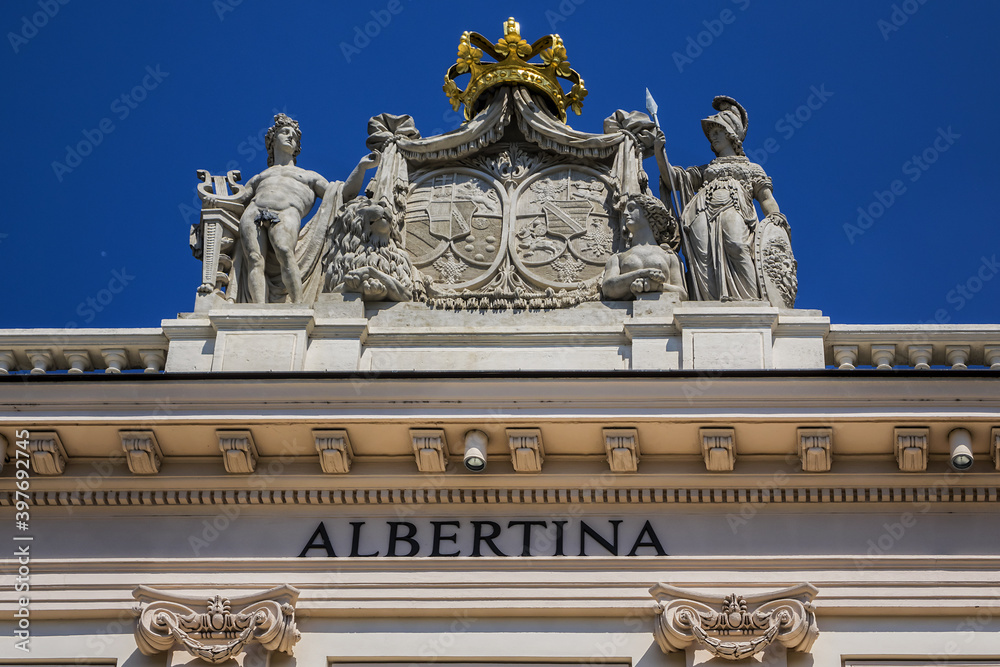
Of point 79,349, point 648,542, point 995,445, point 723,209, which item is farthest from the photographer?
point 723,209

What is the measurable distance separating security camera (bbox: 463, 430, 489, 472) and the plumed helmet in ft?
16.1

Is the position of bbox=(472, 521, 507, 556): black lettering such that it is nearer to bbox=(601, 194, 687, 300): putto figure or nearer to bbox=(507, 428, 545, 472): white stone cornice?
bbox=(507, 428, 545, 472): white stone cornice

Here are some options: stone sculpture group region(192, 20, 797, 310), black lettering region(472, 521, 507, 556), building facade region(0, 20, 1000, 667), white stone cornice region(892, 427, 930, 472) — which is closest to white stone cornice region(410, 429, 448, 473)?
building facade region(0, 20, 1000, 667)

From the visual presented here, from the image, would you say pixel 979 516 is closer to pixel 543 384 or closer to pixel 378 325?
pixel 543 384

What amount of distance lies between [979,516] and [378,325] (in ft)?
19.1

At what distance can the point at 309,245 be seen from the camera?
1770cm

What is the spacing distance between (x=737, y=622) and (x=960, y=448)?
2.45 m

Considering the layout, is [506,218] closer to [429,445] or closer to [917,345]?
[429,445]

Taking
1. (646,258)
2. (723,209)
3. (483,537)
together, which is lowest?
(483,537)

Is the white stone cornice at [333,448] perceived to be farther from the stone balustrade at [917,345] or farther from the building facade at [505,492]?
the stone balustrade at [917,345]

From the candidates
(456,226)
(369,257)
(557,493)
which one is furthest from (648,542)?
(456,226)

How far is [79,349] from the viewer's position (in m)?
16.5

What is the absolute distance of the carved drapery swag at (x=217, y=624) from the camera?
14.5 m

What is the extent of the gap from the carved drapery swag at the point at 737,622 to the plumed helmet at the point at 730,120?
554cm
